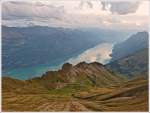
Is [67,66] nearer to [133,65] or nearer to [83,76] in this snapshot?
[83,76]

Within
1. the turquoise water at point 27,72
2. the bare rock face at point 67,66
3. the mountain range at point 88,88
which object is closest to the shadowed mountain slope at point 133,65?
the mountain range at point 88,88

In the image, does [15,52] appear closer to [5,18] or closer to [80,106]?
[5,18]

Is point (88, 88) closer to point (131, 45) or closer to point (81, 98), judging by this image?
point (81, 98)


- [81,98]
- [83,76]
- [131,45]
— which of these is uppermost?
[131,45]

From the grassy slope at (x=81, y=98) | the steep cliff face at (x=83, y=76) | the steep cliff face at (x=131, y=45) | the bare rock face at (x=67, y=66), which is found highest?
the steep cliff face at (x=131, y=45)

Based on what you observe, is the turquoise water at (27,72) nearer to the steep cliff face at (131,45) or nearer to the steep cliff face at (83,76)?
the steep cliff face at (83,76)

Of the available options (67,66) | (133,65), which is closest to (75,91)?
(67,66)

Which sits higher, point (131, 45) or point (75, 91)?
point (131, 45)

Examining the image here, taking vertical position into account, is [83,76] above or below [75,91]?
above

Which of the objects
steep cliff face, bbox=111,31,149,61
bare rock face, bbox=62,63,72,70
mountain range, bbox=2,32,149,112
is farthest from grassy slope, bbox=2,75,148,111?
steep cliff face, bbox=111,31,149,61

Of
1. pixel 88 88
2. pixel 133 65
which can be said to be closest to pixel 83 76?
pixel 88 88

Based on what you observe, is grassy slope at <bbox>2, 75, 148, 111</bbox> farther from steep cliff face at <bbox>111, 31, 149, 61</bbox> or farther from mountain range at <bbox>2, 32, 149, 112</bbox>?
Answer: steep cliff face at <bbox>111, 31, 149, 61</bbox>
